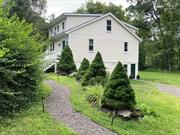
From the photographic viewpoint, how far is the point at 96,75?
1873 cm

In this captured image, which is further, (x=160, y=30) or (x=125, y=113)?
(x=160, y=30)

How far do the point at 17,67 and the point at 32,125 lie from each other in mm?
3018

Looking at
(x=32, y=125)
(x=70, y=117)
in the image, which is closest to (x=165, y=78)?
(x=70, y=117)

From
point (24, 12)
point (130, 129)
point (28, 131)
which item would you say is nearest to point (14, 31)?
point (28, 131)

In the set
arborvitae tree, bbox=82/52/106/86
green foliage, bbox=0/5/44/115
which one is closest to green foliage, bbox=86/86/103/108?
green foliage, bbox=0/5/44/115

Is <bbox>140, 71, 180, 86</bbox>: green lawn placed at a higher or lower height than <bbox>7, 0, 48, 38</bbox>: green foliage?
lower

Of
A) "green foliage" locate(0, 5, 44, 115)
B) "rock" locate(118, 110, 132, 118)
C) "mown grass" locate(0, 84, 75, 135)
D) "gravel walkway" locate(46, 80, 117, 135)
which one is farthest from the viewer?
"rock" locate(118, 110, 132, 118)

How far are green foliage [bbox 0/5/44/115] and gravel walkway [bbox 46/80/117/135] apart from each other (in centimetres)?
95

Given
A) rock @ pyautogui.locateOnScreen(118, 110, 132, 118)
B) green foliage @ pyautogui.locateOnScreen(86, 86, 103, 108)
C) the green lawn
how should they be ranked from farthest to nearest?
the green lawn
green foliage @ pyautogui.locateOnScreen(86, 86, 103, 108)
rock @ pyautogui.locateOnScreen(118, 110, 132, 118)

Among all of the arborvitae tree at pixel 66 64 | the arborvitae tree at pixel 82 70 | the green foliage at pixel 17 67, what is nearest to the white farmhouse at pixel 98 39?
the arborvitae tree at pixel 66 64

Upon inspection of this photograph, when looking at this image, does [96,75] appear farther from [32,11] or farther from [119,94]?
[32,11]

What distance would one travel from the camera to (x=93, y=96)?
13.4 m

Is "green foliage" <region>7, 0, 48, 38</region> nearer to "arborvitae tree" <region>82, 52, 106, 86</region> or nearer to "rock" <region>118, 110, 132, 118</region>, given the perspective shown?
"arborvitae tree" <region>82, 52, 106, 86</region>

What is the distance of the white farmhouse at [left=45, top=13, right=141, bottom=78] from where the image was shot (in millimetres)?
31812
